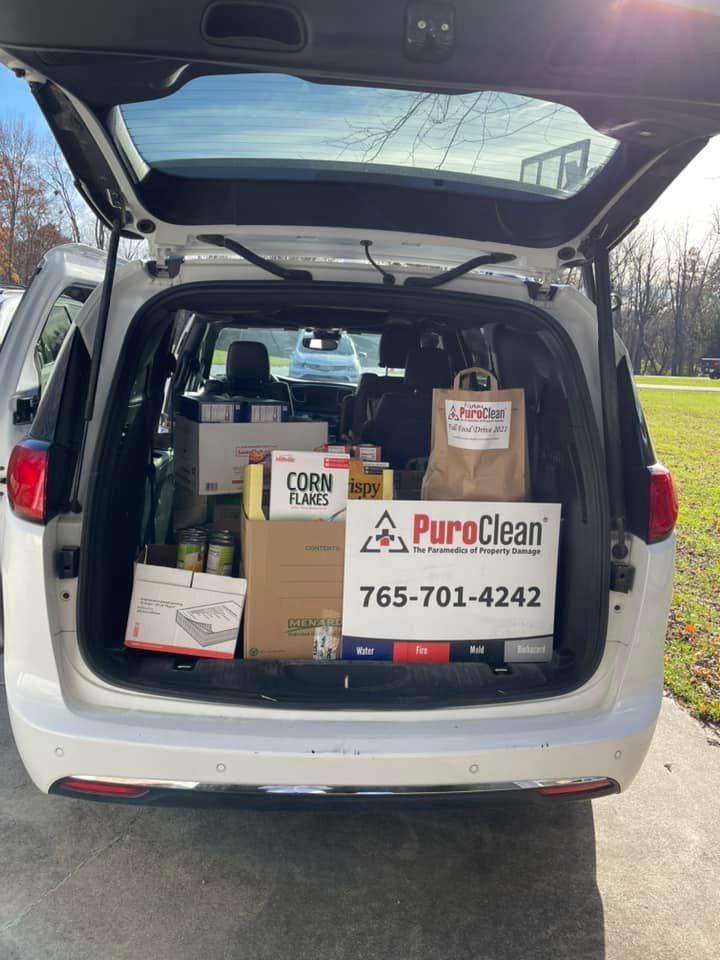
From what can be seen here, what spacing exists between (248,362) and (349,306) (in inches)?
92.1

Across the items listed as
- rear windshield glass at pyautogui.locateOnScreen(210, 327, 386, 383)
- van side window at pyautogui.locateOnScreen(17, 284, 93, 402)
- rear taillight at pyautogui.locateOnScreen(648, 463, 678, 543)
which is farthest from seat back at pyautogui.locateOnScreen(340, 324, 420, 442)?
rear taillight at pyautogui.locateOnScreen(648, 463, 678, 543)

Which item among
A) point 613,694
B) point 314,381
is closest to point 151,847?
point 613,694

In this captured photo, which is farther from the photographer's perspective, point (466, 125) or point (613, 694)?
point (613, 694)

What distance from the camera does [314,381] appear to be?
6426mm

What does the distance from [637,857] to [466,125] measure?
7.13ft

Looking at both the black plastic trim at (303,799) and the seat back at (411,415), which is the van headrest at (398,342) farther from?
the black plastic trim at (303,799)

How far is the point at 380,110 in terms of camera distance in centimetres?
181

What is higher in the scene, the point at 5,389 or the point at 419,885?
the point at 5,389

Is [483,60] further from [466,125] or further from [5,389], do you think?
[5,389]

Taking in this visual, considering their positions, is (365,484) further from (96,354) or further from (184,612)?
(96,354)

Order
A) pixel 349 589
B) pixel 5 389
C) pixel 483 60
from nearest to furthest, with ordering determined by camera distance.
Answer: pixel 483 60, pixel 349 589, pixel 5 389

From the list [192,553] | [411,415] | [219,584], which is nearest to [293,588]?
[219,584]

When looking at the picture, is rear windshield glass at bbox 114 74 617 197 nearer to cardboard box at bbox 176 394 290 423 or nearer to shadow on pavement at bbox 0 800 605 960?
cardboard box at bbox 176 394 290 423

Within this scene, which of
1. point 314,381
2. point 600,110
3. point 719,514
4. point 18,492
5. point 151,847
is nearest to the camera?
point 600,110
